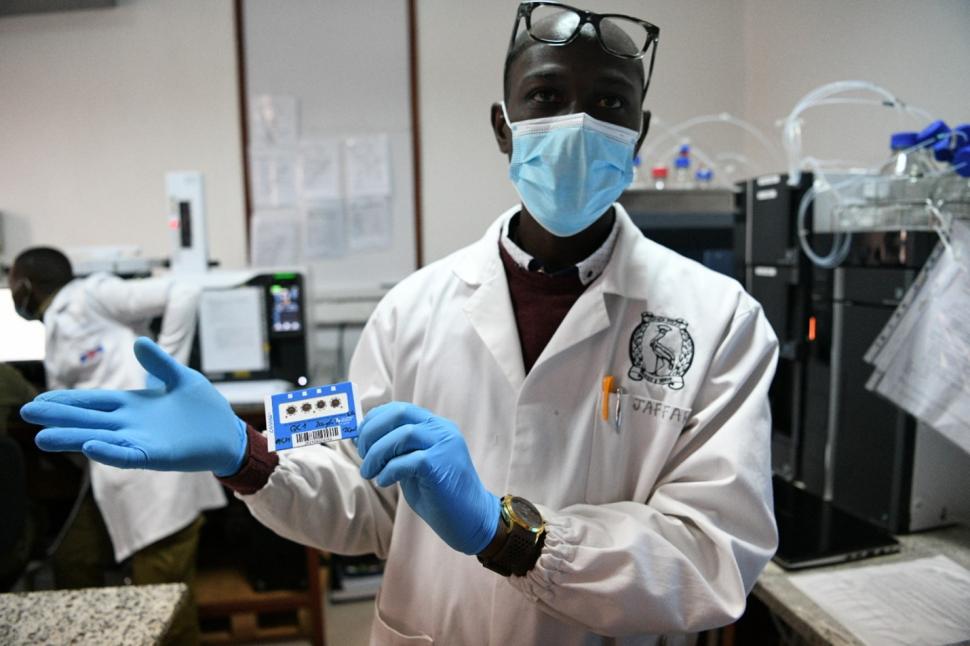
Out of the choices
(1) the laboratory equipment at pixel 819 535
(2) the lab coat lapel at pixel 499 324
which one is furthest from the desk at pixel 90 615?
(1) the laboratory equipment at pixel 819 535

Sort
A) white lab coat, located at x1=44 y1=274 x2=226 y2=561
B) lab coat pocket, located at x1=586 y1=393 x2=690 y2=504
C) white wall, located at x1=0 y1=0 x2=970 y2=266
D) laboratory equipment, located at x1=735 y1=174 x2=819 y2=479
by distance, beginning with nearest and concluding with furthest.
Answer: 1. lab coat pocket, located at x1=586 y1=393 x2=690 y2=504
2. laboratory equipment, located at x1=735 y1=174 x2=819 y2=479
3. white lab coat, located at x1=44 y1=274 x2=226 y2=561
4. white wall, located at x1=0 y1=0 x2=970 y2=266

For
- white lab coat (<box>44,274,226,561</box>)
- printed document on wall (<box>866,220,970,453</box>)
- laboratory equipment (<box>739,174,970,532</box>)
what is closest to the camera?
printed document on wall (<box>866,220,970,453</box>)

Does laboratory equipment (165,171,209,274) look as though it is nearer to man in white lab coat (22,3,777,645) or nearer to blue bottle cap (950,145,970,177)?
man in white lab coat (22,3,777,645)

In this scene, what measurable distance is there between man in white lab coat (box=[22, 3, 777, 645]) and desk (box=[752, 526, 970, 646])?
0.24 metres

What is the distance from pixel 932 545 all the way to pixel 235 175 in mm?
2708

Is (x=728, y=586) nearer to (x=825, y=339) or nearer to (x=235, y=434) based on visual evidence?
(x=235, y=434)

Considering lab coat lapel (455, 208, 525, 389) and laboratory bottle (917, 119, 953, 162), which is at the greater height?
laboratory bottle (917, 119, 953, 162)

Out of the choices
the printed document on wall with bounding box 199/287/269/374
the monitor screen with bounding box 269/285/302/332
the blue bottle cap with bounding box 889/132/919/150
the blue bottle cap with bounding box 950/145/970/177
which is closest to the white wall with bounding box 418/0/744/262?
the monitor screen with bounding box 269/285/302/332

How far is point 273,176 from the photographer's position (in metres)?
2.69

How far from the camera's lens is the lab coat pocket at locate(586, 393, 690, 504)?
83cm

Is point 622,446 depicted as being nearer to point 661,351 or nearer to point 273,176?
point 661,351

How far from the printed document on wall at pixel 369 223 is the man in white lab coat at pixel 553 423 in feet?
5.88

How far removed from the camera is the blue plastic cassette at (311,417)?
27.0 inches

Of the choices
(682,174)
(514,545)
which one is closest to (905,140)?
(682,174)
